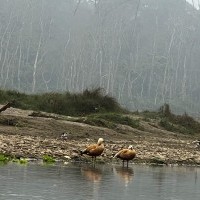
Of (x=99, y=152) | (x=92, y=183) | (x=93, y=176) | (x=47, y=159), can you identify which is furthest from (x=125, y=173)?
(x=92, y=183)

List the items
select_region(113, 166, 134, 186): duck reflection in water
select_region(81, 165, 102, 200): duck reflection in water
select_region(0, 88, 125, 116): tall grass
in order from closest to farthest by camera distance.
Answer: select_region(81, 165, 102, 200): duck reflection in water → select_region(113, 166, 134, 186): duck reflection in water → select_region(0, 88, 125, 116): tall grass

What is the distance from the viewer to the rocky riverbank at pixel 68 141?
14322 millimetres

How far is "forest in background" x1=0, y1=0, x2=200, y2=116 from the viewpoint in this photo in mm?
93688

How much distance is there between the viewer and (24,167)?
11.5 meters

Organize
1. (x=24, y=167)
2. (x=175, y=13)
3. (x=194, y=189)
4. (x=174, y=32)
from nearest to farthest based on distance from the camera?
(x=194, y=189) → (x=24, y=167) → (x=174, y=32) → (x=175, y=13)

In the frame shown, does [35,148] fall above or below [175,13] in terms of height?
below

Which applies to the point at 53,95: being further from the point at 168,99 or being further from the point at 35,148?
the point at 168,99

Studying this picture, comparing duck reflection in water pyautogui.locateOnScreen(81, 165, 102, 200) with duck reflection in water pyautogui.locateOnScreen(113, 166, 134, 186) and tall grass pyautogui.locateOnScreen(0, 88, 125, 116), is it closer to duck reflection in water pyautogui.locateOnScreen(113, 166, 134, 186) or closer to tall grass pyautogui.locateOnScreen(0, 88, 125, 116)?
duck reflection in water pyautogui.locateOnScreen(113, 166, 134, 186)

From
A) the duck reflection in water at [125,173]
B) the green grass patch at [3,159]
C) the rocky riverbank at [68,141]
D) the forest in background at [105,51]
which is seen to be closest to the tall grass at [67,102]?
the rocky riverbank at [68,141]

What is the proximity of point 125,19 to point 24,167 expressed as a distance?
10563cm

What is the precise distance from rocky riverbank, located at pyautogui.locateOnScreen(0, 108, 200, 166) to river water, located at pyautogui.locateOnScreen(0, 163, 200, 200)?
1505mm

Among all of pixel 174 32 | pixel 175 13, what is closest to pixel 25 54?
pixel 174 32

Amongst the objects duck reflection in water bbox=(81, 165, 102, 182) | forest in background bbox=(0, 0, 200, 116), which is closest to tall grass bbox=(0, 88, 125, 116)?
duck reflection in water bbox=(81, 165, 102, 182)

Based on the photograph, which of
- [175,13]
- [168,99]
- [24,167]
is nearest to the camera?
[24,167]
